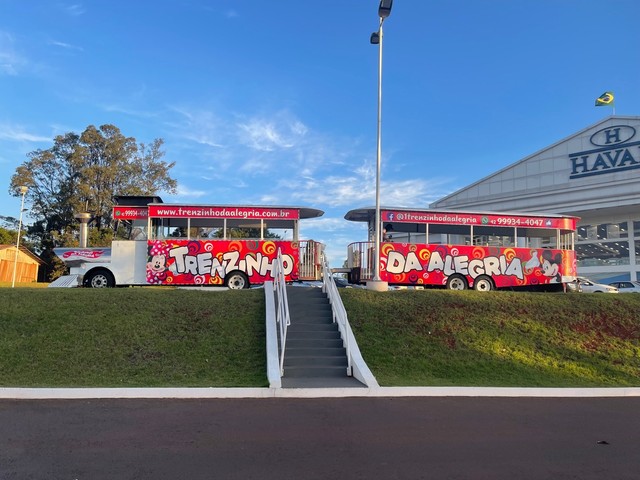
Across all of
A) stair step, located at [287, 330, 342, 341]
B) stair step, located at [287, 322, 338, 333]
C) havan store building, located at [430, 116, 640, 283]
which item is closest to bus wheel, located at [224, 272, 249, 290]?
stair step, located at [287, 322, 338, 333]

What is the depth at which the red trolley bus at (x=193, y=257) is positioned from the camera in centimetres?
1694

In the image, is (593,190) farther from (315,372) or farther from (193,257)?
(315,372)

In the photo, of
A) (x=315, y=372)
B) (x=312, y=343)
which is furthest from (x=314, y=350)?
(x=315, y=372)

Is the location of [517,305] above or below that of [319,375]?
above

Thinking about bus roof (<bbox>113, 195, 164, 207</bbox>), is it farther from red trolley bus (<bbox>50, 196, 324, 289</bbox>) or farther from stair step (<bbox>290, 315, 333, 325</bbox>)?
stair step (<bbox>290, 315, 333, 325</bbox>)

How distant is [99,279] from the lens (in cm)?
1684

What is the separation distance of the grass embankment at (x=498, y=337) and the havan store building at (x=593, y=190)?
2245 centimetres

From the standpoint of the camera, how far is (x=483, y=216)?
18.9 metres

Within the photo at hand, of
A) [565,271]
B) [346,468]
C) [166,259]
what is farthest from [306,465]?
[565,271]

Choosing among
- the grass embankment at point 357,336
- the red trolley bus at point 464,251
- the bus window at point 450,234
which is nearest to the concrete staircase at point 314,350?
the grass embankment at point 357,336

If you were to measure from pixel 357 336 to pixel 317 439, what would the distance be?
237 inches

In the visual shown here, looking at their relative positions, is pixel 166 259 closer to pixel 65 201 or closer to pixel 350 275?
pixel 350 275

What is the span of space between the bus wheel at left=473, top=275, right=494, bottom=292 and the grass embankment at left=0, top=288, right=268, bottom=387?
873 cm

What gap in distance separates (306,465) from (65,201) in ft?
146
